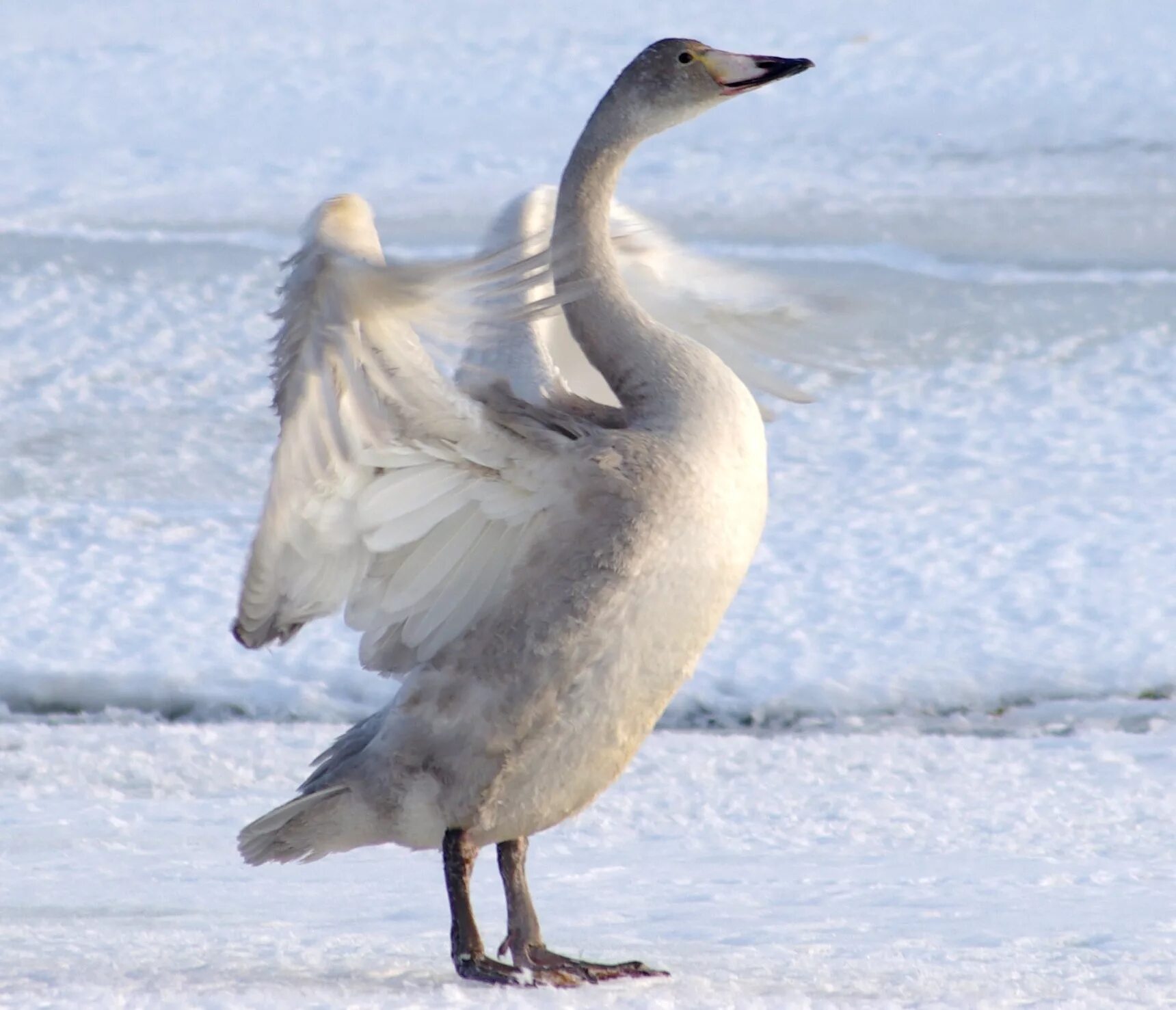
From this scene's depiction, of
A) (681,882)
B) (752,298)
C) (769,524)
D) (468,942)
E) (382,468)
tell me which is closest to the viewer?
(382,468)

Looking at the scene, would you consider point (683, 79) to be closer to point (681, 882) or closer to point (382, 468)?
point (382, 468)

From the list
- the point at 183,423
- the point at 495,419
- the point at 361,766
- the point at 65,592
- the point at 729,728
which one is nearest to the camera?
the point at 495,419

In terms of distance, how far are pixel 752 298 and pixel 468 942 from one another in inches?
61.8

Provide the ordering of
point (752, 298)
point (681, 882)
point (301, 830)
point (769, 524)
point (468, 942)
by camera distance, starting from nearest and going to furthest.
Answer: point (468, 942) < point (301, 830) < point (681, 882) < point (752, 298) < point (769, 524)

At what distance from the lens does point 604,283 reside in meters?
3.65

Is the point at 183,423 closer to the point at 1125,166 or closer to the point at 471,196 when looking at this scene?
the point at 471,196

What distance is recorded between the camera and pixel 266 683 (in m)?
5.47

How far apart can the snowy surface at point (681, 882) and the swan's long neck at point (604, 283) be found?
104 centimetres

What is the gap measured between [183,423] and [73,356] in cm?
82

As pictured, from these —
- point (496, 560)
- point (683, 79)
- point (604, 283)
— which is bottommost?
point (496, 560)

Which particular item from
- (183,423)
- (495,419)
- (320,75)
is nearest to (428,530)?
(495,419)

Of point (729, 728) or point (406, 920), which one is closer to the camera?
point (406, 920)

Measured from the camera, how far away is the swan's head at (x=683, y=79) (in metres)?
3.75

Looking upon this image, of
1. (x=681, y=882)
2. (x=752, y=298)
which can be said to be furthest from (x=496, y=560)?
(x=752, y=298)
